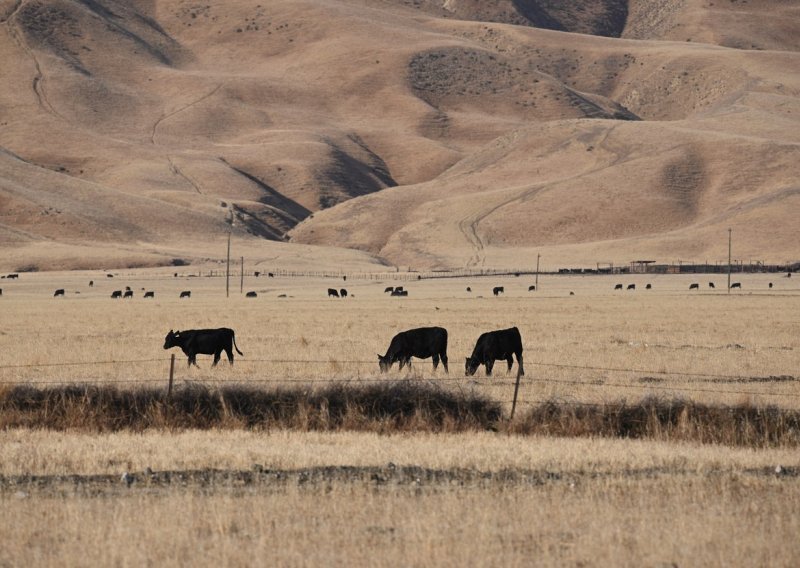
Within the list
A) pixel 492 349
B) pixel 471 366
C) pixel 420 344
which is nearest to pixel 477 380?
pixel 471 366

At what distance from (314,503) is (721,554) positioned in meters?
4.08

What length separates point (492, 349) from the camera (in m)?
24.7

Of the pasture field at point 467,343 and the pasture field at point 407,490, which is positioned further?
the pasture field at point 467,343

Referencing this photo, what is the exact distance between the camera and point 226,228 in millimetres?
174875

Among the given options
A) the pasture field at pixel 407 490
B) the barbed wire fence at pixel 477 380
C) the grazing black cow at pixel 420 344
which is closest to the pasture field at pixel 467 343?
the barbed wire fence at pixel 477 380

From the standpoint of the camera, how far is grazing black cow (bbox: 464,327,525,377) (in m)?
24.4

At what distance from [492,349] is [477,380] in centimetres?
157

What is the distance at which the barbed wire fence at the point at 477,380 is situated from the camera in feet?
63.0

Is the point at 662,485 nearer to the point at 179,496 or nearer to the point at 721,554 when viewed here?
the point at 721,554

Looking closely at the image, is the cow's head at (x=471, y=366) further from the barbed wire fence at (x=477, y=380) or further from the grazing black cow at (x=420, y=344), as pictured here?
the grazing black cow at (x=420, y=344)

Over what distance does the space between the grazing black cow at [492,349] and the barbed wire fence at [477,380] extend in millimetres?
370

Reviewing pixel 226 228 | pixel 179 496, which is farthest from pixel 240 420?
pixel 226 228

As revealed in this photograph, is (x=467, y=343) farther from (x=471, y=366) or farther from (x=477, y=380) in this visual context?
(x=477, y=380)

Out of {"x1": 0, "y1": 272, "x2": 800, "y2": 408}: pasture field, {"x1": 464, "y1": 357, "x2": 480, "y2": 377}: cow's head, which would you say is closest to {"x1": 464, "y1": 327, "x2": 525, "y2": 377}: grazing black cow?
{"x1": 464, "y1": 357, "x2": 480, "y2": 377}: cow's head
